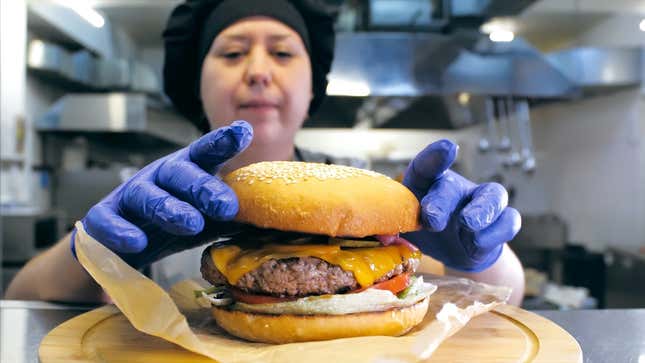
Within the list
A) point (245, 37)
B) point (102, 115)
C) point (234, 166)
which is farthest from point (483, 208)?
point (102, 115)

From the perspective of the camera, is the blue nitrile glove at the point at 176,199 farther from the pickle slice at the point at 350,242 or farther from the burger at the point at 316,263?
the pickle slice at the point at 350,242

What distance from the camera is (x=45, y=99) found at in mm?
5754

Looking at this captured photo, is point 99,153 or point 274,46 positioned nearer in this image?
point 274,46

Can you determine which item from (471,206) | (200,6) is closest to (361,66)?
(200,6)

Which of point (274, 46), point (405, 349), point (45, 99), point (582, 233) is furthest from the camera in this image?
point (582, 233)

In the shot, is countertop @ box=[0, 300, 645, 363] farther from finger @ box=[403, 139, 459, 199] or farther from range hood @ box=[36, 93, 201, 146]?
range hood @ box=[36, 93, 201, 146]

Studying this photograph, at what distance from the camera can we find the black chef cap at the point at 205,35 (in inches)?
70.4

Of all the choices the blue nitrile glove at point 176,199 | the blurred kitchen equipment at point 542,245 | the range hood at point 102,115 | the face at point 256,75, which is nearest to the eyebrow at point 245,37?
the face at point 256,75

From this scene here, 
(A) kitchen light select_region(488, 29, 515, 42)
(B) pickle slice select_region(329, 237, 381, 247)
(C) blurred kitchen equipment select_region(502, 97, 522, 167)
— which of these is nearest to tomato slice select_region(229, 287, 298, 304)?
(B) pickle slice select_region(329, 237, 381, 247)

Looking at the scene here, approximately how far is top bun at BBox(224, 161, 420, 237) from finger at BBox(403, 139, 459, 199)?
8 centimetres

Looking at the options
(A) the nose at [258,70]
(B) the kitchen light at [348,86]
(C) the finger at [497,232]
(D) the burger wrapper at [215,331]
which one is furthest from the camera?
(B) the kitchen light at [348,86]

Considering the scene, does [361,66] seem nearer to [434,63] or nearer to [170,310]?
[434,63]

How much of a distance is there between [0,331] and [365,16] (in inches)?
158

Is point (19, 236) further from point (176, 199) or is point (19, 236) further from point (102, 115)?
point (176, 199)
